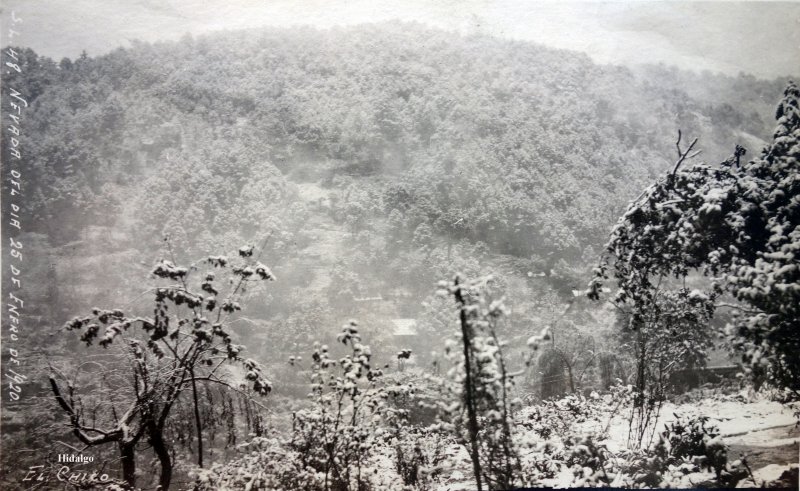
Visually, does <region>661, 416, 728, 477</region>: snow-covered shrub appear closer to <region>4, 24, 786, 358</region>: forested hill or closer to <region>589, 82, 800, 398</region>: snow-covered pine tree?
<region>589, 82, 800, 398</region>: snow-covered pine tree

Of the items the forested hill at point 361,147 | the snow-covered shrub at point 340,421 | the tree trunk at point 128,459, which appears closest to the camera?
the snow-covered shrub at point 340,421

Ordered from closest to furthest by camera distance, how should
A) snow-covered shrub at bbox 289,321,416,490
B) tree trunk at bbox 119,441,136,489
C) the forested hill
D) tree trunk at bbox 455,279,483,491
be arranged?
tree trunk at bbox 455,279,483,491, snow-covered shrub at bbox 289,321,416,490, tree trunk at bbox 119,441,136,489, the forested hill

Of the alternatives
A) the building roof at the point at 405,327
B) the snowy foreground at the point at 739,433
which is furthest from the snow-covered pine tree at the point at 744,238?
the building roof at the point at 405,327

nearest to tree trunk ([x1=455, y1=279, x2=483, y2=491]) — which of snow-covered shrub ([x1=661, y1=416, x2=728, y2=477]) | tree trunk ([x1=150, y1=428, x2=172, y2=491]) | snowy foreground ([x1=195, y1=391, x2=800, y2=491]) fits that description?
snowy foreground ([x1=195, y1=391, x2=800, y2=491])

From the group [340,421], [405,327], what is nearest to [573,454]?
[340,421]

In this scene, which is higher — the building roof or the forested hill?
the forested hill

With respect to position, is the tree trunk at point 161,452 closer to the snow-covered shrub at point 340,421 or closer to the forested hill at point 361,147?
the snow-covered shrub at point 340,421
